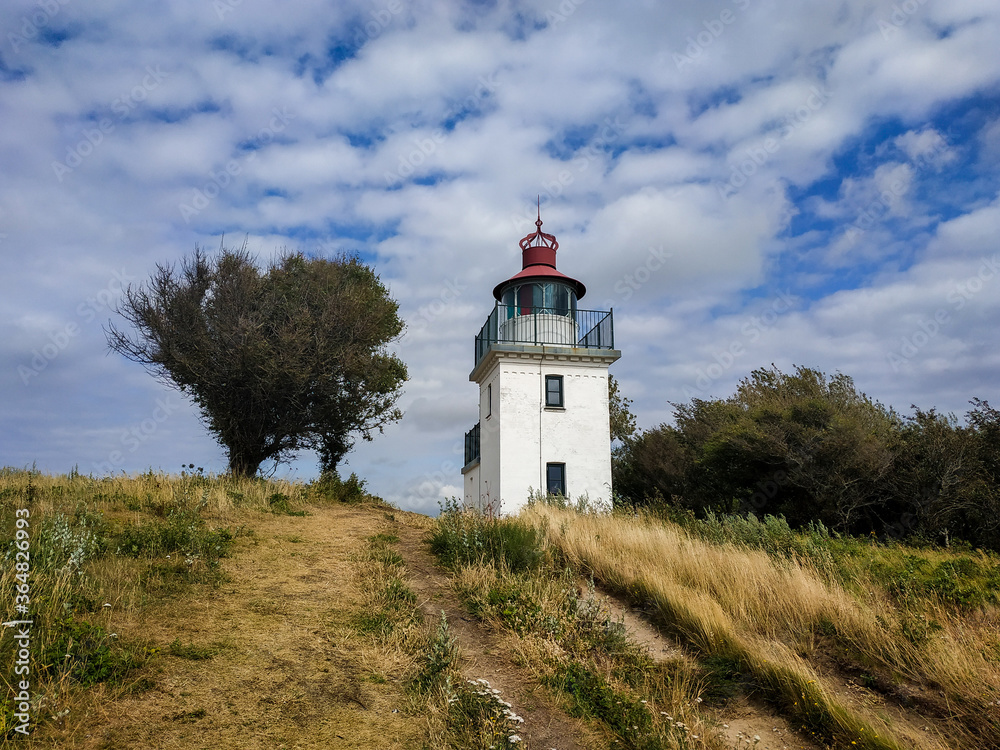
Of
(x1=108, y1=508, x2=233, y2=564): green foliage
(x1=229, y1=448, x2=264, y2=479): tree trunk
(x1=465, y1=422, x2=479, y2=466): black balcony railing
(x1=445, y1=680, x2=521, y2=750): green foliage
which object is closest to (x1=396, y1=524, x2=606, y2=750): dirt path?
(x1=445, y1=680, x2=521, y2=750): green foliage

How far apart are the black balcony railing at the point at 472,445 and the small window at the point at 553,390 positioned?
187 inches

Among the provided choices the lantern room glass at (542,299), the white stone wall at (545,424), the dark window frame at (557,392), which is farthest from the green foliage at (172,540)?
the lantern room glass at (542,299)

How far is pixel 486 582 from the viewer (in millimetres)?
7703

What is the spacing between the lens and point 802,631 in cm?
641

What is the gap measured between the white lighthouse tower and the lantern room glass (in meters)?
0.03

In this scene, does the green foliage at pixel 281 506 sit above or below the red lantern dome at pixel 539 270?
below

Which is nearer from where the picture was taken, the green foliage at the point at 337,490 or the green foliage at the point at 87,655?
the green foliage at the point at 87,655

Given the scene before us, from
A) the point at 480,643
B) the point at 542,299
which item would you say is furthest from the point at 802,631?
the point at 542,299

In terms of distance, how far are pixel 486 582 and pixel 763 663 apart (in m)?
3.20

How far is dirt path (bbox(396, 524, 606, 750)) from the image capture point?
4.83 metres

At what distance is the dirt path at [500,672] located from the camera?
4828mm

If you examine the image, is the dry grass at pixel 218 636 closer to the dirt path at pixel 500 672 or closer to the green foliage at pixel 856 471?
the dirt path at pixel 500 672

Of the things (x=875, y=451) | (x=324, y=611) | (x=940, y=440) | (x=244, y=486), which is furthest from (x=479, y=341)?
(x=324, y=611)

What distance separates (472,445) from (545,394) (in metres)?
5.90
